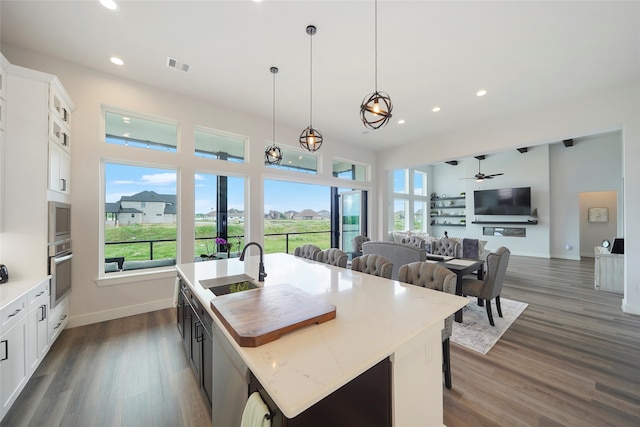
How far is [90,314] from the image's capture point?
3338 mm

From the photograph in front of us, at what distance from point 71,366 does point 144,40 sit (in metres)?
3.61

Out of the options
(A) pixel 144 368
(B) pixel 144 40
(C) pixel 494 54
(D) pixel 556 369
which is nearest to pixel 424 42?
(C) pixel 494 54

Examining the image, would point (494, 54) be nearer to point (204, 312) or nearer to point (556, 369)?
point (556, 369)

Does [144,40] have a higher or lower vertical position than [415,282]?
higher

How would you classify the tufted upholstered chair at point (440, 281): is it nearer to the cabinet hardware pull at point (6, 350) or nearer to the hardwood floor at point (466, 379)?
the hardwood floor at point (466, 379)

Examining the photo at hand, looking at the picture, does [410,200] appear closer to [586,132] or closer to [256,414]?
[586,132]

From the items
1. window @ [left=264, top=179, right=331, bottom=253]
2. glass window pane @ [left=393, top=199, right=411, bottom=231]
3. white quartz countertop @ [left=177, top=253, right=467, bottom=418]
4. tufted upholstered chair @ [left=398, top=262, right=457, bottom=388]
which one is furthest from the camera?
glass window pane @ [left=393, top=199, right=411, bottom=231]

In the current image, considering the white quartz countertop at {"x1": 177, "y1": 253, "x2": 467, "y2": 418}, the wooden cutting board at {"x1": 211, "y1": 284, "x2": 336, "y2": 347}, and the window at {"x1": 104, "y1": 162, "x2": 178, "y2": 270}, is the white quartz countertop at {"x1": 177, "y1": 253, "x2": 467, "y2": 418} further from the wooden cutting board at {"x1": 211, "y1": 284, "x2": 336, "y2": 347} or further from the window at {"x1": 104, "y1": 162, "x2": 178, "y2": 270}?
the window at {"x1": 104, "y1": 162, "x2": 178, "y2": 270}

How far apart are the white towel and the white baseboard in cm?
366

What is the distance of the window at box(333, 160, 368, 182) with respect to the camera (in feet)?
22.1

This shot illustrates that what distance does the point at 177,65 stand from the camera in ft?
10.8

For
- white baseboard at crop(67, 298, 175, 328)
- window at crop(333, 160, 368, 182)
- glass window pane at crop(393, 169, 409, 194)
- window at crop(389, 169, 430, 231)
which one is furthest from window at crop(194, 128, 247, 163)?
glass window pane at crop(393, 169, 409, 194)

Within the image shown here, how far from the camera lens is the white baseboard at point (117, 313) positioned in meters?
3.25

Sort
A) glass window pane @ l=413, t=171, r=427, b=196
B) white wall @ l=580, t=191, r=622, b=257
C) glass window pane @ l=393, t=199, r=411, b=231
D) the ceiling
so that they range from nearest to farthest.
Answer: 1. the ceiling
2. white wall @ l=580, t=191, r=622, b=257
3. glass window pane @ l=393, t=199, r=411, b=231
4. glass window pane @ l=413, t=171, r=427, b=196
